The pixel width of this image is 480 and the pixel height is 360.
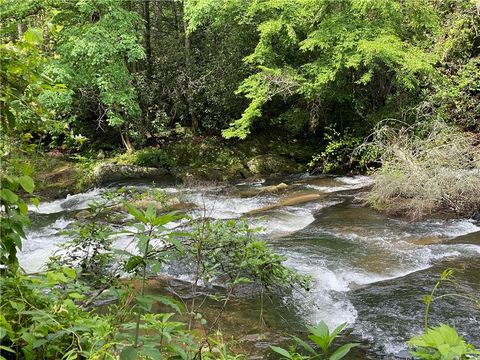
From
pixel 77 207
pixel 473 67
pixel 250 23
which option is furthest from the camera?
pixel 250 23

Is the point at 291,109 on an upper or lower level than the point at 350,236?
upper

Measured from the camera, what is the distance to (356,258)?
6199 millimetres

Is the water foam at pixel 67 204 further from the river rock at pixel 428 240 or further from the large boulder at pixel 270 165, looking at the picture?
the river rock at pixel 428 240

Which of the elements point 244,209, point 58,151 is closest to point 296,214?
point 244,209

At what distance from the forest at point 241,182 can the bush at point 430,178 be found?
5 cm

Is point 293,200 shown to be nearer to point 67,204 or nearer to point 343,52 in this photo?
point 343,52

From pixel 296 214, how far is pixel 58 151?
9.08 meters

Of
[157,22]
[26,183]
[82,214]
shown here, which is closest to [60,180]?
[82,214]

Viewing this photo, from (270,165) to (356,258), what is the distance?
7601mm

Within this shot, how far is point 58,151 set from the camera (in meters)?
14.0

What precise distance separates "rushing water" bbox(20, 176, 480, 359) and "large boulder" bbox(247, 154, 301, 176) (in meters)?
3.04

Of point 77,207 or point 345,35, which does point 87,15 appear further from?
point 345,35

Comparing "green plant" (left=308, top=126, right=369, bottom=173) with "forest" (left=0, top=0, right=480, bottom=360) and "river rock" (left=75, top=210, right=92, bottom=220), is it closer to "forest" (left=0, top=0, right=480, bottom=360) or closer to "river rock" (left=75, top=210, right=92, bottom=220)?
"forest" (left=0, top=0, right=480, bottom=360)

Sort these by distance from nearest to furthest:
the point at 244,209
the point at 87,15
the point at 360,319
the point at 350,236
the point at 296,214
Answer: the point at 360,319 → the point at 350,236 → the point at 296,214 → the point at 244,209 → the point at 87,15
